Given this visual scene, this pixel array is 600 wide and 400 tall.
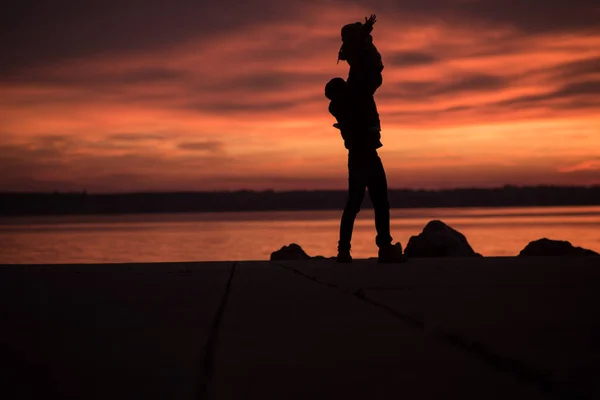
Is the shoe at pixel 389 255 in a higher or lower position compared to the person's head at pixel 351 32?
lower

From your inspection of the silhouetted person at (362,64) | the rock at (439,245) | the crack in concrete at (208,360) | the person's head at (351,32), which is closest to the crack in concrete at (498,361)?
the crack in concrete at (208,360)

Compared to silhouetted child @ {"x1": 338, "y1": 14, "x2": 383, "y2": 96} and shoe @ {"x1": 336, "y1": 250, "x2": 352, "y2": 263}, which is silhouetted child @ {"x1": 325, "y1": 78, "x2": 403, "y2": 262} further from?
shoe @ {"x1": 336, "y1": 250, "x2": 352, "y2": 263}

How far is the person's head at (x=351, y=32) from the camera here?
22.8 ft

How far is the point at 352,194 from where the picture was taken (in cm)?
717

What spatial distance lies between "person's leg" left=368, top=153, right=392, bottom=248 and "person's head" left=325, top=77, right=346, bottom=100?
68cm

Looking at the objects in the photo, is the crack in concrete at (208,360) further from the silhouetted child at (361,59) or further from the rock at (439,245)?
the rock at (439,245)

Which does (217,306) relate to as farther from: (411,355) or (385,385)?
(385,385)

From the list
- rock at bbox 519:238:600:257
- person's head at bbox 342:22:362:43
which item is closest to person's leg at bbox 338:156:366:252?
person's head at bbox 342:22:362:43

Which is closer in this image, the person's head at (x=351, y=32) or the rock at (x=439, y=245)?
the person's head at (x=351, y=32)

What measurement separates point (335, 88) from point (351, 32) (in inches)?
21.5

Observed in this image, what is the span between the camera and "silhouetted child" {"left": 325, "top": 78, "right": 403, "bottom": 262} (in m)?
7.01

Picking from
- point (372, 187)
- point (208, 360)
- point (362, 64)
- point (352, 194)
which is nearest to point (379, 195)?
point (372, 187)

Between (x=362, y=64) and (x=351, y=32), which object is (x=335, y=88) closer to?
(x=362, y=64)

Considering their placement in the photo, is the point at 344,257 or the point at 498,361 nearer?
the point at 498,361
